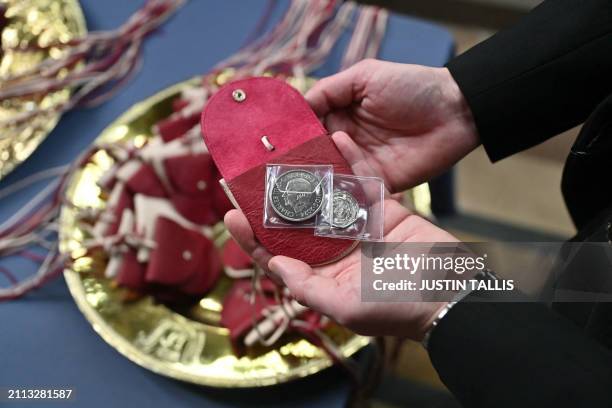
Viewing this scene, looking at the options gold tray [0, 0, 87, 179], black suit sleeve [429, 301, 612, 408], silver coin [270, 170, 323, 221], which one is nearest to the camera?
black suit sleeve [429, 301, 612, 408]

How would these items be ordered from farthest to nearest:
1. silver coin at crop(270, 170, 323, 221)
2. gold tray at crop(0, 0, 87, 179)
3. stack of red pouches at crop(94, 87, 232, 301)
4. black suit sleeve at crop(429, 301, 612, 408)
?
gold tray at crop(0, 0, 87, 179) < stack of red pouches at crop(94, 87, 232, 301) < silver coin at crop(270, 170, 323, 221) < black suit sleeve at crop(429, 301, 612, 408)

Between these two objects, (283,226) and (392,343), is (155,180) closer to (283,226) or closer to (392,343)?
(283,226)

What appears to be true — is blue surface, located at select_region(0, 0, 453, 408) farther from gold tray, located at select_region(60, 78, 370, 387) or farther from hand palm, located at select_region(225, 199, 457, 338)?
hand palm, located at select_region(225, 199, 457, 338)

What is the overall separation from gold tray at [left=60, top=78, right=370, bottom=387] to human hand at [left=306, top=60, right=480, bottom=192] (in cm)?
22

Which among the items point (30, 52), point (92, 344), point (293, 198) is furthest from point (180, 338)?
point (30, 52)

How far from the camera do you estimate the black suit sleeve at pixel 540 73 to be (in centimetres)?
60

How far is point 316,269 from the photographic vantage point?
0.58 m

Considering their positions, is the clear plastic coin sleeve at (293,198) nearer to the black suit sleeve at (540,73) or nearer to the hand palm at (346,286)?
the hand palm at (346,286)

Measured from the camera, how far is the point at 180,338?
654 millimetres

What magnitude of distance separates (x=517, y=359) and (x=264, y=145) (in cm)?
33

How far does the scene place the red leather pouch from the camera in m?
0.58

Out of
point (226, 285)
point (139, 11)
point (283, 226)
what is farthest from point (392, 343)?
point (139, 11)

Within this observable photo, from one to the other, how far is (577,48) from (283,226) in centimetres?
38

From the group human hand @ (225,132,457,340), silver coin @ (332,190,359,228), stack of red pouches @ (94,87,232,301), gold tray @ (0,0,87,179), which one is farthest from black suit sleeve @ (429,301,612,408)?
gold tray @ (0,0,87,179)
